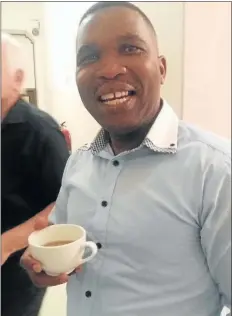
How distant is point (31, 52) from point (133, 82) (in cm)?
13

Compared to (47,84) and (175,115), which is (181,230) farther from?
(47,84)

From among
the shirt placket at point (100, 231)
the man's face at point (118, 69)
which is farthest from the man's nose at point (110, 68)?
the shirt placket at point (100, 231)

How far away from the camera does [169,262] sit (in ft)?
1.59

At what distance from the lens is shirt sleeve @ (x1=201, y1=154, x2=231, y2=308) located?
1.46 ft

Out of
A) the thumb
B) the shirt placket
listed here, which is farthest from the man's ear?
the thumb

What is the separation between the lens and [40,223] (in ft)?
1.68

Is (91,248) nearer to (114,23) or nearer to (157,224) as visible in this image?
(157,224)

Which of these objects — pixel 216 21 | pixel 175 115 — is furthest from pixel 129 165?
pixel 216 21

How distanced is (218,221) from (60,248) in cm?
17

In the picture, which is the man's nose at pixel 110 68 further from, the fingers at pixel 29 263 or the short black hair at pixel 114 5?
the fingers at pixel 29 263

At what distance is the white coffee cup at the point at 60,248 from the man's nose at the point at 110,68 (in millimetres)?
173

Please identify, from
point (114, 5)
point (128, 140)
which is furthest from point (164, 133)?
point (114, 5)

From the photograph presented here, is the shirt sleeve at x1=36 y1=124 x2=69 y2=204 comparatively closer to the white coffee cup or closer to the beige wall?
the white coffee cup

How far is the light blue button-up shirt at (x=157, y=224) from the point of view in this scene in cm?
46
